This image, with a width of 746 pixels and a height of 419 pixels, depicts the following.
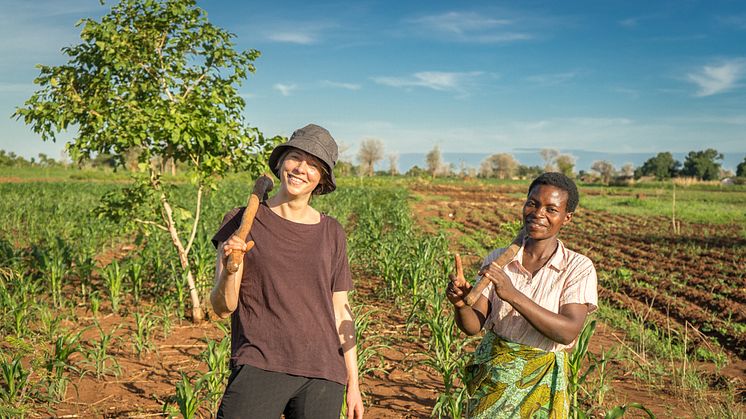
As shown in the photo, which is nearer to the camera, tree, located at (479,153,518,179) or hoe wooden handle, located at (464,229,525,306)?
hoe wooden handle, located at (464,229,525,306)

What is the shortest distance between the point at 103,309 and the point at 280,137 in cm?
281

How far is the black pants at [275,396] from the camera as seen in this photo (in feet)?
5.88

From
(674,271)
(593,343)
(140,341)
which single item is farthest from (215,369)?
(674,271)

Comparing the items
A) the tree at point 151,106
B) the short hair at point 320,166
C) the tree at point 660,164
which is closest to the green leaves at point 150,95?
the tree at point 151,106

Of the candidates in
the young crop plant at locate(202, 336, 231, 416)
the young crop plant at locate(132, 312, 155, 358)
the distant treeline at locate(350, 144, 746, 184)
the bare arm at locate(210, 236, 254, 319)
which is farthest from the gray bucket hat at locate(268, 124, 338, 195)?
the distant treeline at locate(350, 144, 746, 184)

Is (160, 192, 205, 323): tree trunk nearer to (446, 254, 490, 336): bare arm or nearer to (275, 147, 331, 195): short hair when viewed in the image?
(275, 147, 331, 195): short hair

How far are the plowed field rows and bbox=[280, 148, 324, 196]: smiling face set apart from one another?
11.9 ft

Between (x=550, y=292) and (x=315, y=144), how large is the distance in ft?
3.04

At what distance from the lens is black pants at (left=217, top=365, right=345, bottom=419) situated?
1.79 meters

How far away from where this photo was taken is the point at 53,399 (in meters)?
3.91

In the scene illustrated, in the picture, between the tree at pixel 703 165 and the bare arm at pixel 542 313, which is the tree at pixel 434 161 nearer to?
the tree at pixel 703 165

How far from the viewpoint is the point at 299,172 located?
6.51ft

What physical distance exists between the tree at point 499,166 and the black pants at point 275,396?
89886 mm

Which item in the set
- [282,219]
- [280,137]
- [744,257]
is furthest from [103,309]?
[744,257]
